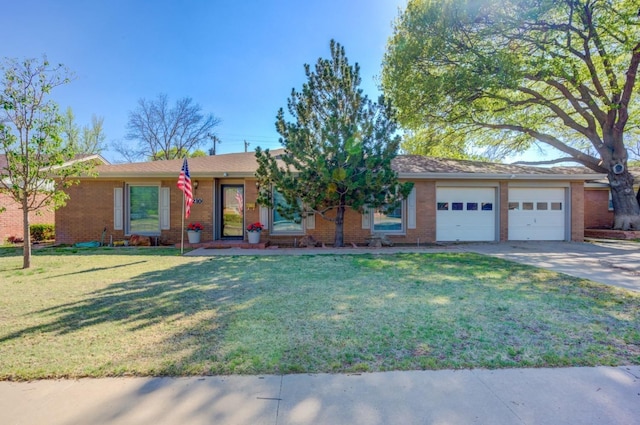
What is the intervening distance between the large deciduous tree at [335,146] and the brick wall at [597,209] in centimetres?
1257

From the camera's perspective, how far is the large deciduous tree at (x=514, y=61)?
12.7 m

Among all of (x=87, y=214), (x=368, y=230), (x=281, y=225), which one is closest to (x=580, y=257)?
(x=368, y=230)

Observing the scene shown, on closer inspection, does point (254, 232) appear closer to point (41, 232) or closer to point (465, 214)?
point (465, 214)

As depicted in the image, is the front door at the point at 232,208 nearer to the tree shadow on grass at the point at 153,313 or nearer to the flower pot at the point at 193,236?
the flower pot at the point at 193,236

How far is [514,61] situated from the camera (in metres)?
12.7

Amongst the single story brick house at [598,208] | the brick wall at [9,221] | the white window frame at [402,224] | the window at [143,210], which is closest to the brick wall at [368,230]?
the white window frame at [402,224]

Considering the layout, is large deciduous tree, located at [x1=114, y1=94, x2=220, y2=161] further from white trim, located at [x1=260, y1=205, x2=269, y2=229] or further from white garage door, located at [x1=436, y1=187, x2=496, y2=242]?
white garage door, located at [x1=436, y1=187, x2=496, y2=242]

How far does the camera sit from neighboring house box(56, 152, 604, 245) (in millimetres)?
12172

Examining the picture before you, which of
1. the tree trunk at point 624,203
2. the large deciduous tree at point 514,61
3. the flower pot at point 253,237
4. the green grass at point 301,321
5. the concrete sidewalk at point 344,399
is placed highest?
the large deciduous tree at point 514,61

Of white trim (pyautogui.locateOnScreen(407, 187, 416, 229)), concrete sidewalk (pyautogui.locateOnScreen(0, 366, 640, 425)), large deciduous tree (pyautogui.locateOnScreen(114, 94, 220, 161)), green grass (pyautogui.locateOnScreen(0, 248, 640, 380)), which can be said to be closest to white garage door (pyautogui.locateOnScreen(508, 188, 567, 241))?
white trim (pyautogui.locateOnScreen(407, 187, 416, 229))

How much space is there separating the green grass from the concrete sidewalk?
6.9 inches

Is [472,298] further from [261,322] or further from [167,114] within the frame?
[167,114]

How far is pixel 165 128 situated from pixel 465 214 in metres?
31.1

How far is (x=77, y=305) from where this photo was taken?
4809 mm
